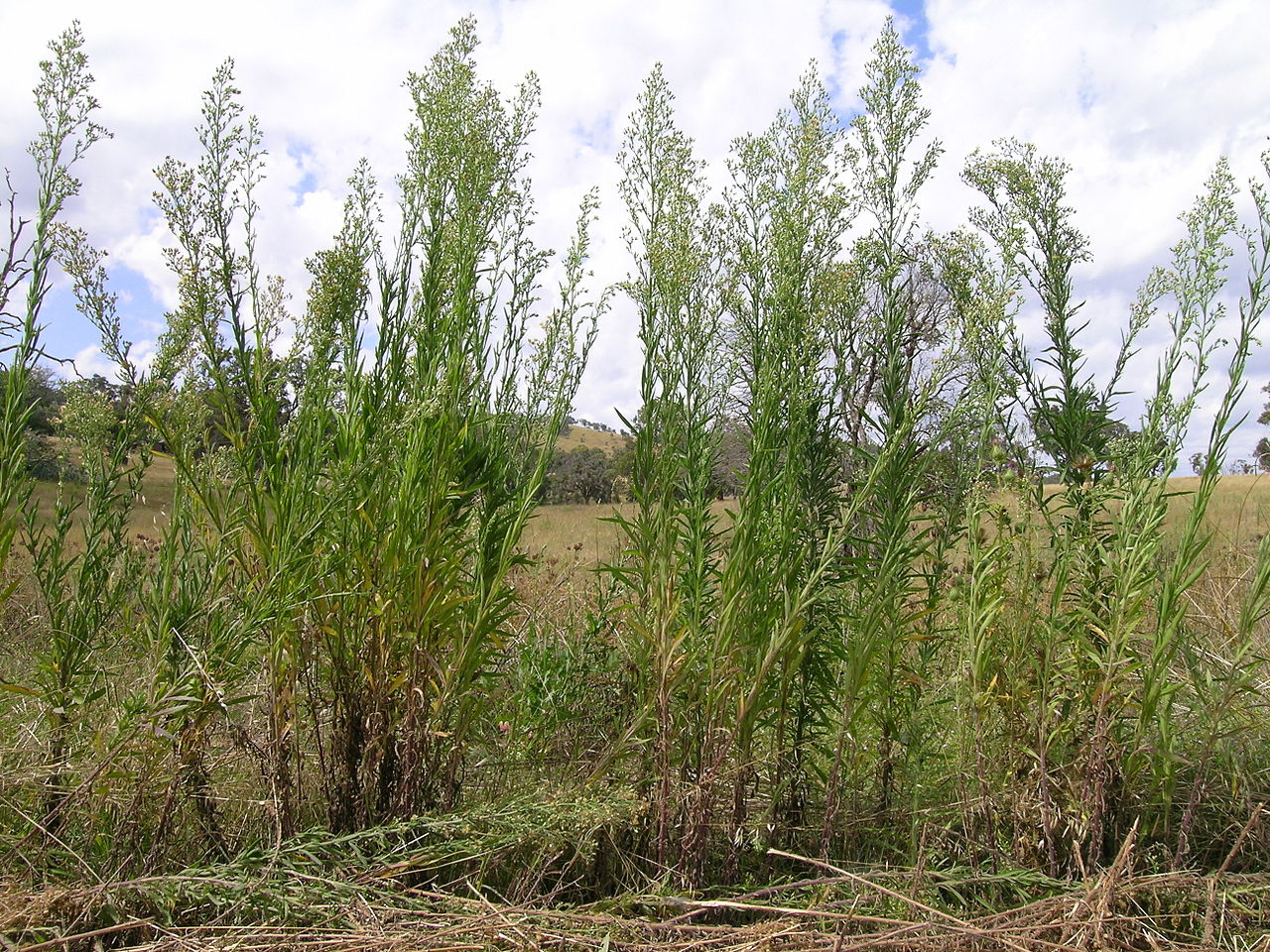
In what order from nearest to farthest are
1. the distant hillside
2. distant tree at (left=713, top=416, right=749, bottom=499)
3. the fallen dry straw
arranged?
the fallen dry straw < distant tree at (left=713, top=416, right=749, bottom=499) < the distant hillside

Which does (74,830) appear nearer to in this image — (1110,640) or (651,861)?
(651,861)

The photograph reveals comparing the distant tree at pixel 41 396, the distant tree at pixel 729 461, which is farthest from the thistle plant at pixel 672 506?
the distant tree at pixel 41 396

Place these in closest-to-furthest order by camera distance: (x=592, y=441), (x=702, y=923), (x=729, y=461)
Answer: (x=702, y=923) < (x=729, y=461) < (x=592, y=441)

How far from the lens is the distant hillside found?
4082 millimetres

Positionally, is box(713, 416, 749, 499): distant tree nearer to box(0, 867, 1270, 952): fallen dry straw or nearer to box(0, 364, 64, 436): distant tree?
box(0, 867, 1270, 952): fallen dry straw

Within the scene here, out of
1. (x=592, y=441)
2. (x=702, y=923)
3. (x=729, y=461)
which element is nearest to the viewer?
(x=702, y=923)

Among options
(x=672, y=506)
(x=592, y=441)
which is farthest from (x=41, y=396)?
(x=592, y=441)

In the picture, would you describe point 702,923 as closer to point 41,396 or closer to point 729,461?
point 729,461

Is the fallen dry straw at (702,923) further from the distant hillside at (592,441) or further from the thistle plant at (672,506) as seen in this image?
the distant hillside at (592,441)

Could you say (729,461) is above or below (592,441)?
below

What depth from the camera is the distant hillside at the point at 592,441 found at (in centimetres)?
408

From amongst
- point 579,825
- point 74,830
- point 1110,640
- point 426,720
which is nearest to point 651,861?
point 579,825

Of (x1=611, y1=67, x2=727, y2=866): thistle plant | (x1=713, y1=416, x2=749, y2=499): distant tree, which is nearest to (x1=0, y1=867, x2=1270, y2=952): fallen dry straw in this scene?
(x1=611, y1=67, x2=727, y2=866): thistle plant

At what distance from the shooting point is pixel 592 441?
5681 cm
